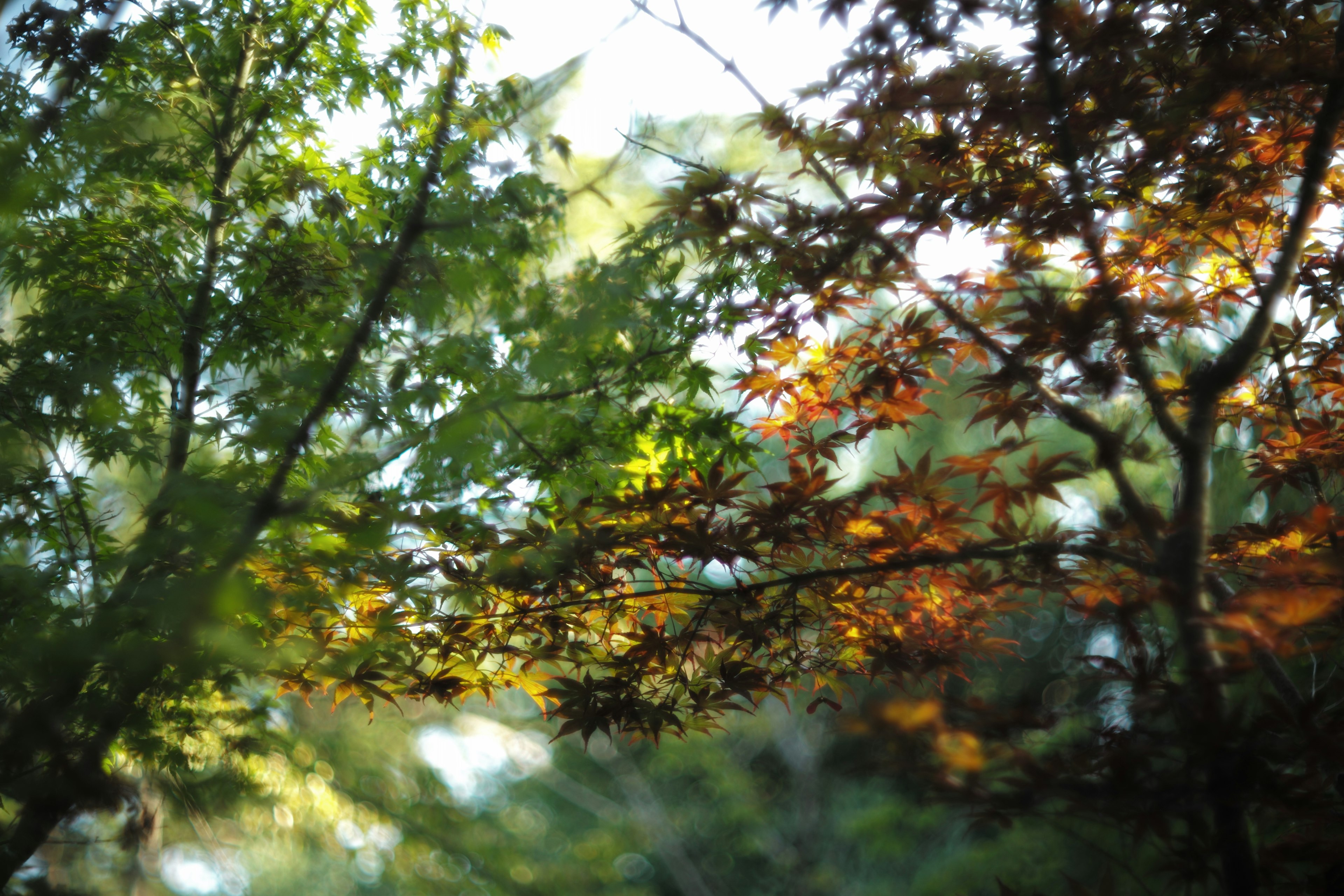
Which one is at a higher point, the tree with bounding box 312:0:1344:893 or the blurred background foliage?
the tree with bounding box 312:0:1344:893

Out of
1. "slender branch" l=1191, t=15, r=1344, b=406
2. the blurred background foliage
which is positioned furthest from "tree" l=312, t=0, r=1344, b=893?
the blurred background foliage

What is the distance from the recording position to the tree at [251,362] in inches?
40.1

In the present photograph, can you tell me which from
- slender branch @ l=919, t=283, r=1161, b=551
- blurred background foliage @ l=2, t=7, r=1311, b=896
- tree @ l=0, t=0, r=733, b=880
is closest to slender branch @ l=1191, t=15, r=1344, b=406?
slender branch @ l=919, t=283, r=1161, b=551

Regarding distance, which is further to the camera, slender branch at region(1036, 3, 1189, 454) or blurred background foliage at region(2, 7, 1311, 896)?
blurred background foliage at region(2, 7, 1311, 896)

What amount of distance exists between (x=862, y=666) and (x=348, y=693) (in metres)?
1.16

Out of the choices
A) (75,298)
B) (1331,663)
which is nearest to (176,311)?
(75,298)

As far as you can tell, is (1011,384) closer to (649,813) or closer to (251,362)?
(251,362)

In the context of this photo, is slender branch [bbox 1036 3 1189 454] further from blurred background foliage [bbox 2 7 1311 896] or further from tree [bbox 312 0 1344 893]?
blurred background foliage [bbox 2 7 1311 896]

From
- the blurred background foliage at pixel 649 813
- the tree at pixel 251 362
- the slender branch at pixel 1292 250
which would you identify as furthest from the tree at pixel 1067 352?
the blurred background foliage at pixel 649 813

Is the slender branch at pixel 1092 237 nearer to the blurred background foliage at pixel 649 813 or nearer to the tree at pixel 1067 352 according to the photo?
the tree at pixel 1067 352

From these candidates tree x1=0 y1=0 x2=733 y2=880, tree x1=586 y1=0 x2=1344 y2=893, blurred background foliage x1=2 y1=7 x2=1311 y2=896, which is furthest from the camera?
blurred background foliage x1=2 y1=7 x2=1311 y2=896

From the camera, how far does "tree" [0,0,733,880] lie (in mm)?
1019

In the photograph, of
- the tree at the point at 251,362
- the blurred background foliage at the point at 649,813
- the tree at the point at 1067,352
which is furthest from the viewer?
the blurred background foliage at the point at 649,813

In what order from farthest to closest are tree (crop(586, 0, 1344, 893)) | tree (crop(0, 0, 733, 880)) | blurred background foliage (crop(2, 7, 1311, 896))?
blurred background foliage (crop(2, 7, 1311, 896))
tree (crop(586, 0, 1344, 893))
tree (crop(0, 0, 733, 880))
